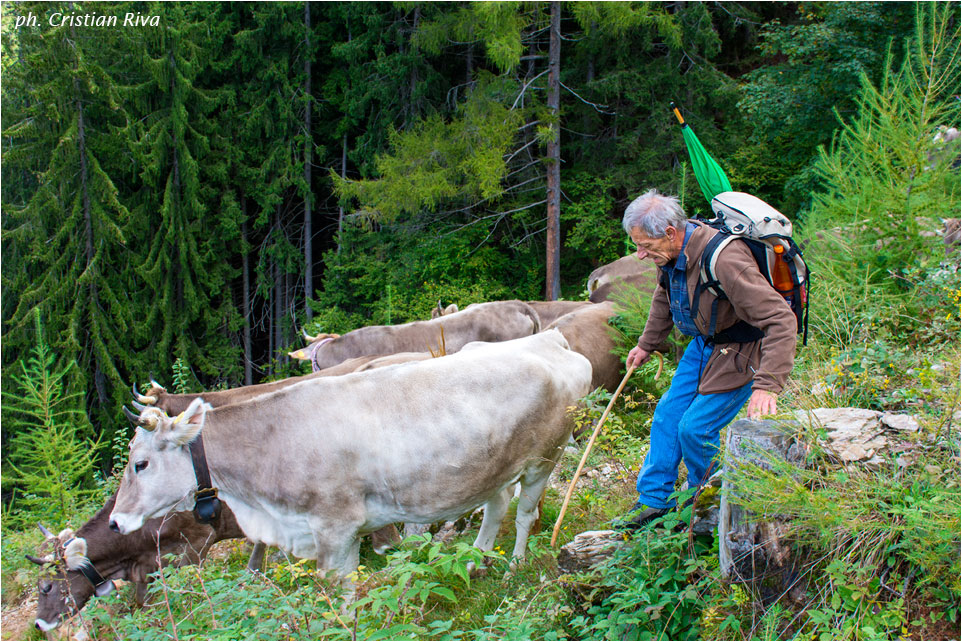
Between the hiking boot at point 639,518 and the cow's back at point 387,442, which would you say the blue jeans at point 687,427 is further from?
the cow's back at point 387,442

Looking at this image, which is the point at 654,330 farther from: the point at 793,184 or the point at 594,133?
the point at 594,133

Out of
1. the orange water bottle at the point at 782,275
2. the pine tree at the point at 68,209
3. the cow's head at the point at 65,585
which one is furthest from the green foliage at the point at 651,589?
the pine tree at the point at 68,209

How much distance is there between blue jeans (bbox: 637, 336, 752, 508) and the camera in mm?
3504

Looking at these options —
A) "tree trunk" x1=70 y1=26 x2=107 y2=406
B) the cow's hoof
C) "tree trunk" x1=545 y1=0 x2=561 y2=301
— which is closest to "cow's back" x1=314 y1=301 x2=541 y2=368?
the cow's hoof

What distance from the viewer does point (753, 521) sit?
9.25 ft

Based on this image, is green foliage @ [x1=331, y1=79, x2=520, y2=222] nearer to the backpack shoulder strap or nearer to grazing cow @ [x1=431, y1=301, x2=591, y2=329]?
grazing cow @ [x1=431, y1=301, x2=591, y2=329]

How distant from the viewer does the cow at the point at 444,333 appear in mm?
9617

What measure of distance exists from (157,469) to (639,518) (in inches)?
124

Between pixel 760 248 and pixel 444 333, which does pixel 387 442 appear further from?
pixel 444 333

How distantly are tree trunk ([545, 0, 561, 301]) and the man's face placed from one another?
1337 centimetres

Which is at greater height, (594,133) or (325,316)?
(594,133)

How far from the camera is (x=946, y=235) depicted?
5629 millimetres

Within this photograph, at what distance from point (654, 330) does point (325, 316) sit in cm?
1861

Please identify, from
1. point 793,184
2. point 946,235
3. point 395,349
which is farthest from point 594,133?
point 946,235
